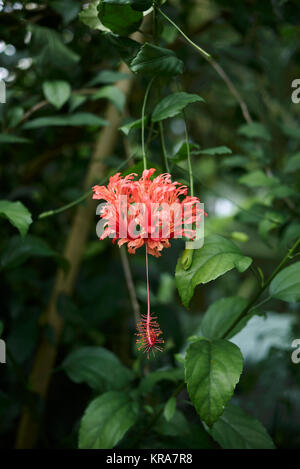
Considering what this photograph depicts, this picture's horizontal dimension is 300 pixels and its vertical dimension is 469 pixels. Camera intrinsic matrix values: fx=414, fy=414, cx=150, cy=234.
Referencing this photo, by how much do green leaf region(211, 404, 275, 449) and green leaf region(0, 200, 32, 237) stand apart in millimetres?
399

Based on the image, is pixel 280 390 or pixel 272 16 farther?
pixel 280 390

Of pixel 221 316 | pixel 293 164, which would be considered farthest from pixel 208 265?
pixel 293 164

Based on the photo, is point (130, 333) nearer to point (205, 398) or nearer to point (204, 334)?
point (204, 334)

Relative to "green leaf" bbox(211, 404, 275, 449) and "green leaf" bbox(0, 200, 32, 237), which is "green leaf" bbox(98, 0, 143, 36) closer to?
"green leaf" bbox(0, 200, 32, 237)

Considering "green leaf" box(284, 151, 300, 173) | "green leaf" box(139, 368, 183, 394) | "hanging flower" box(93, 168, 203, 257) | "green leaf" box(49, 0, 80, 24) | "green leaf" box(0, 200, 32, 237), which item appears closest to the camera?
"hanging flower" box(93, 168, 203, 257)

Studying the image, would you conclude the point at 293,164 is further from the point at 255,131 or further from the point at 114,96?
the point at 114,96

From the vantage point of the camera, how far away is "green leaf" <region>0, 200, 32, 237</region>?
21.1 inches

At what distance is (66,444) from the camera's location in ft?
2.50

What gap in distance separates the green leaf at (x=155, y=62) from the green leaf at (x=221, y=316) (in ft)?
1.17

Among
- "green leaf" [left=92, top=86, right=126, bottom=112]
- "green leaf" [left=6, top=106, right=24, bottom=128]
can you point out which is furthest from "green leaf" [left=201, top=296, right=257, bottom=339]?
"green leaf" [left=6, top=106, right=24, bottom=128]

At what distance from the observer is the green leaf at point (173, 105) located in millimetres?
511

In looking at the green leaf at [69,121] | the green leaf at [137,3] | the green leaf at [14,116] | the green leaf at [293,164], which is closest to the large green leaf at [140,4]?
the green leaf at [137,3]

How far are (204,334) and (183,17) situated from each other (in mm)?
886
